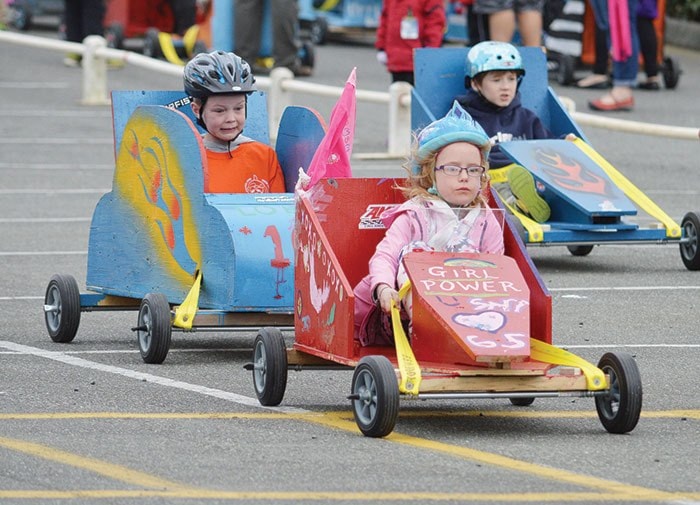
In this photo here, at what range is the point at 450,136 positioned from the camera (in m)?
7.12

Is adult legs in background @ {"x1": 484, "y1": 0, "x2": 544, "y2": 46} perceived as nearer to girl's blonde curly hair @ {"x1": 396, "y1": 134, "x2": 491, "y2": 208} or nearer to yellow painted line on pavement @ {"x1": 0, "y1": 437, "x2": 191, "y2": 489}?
girl's blonde curly hair @ {"x1": 396, "y1": 134, "x2": 491, "y2": 208}

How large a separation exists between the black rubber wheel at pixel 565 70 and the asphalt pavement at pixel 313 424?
10566mm

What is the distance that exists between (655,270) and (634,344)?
9.30 ft

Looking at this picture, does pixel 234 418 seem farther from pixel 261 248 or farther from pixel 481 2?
pixel 481 2

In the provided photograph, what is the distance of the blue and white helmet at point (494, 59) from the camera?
11781 mm

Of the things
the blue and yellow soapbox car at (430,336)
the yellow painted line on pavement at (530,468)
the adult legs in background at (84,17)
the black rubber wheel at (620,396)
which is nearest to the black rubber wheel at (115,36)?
the adult legs in background at (84,17)

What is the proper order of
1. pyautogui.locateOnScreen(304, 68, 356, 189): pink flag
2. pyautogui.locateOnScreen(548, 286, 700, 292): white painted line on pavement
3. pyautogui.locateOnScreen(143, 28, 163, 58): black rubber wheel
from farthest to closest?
pyautogui.locateOnScreen(143, 28, 163, 58): black rubber wheel < pyautogui.locateOnScreen(548, 286, 700, 292): white painted line on pavement < pyautogui.locateOnScreen(304, 68, 356, 189): pink flag

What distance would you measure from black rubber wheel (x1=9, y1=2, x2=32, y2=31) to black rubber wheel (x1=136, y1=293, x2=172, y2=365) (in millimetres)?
21983

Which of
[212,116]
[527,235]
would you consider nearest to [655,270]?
[527,235]

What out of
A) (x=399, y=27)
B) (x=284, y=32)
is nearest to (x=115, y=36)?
(x=284, y=32)

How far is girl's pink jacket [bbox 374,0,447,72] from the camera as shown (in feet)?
56.1

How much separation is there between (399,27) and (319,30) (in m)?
11.5

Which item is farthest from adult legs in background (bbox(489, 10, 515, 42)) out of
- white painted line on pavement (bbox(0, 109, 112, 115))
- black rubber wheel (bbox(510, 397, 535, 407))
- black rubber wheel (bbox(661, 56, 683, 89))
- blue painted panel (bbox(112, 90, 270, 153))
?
black rubber wheel (bbox(510, 397, 535, 407))

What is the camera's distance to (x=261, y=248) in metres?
8.06
